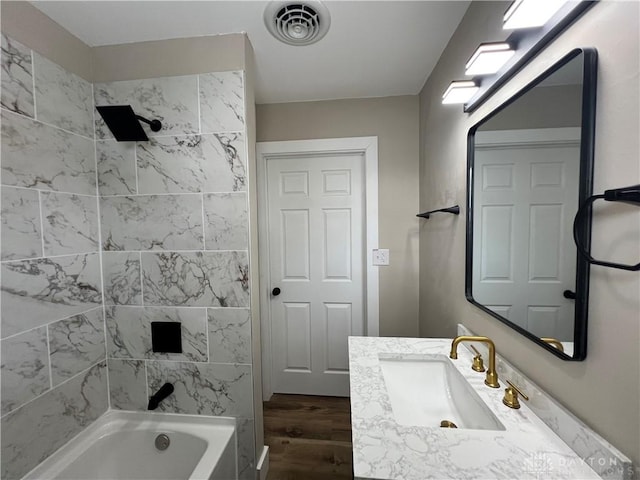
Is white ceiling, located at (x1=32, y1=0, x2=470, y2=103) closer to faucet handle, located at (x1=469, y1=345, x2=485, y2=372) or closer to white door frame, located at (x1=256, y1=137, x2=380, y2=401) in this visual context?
white door frame, located at (x1=256, y1=137, x2=380, y2=401)

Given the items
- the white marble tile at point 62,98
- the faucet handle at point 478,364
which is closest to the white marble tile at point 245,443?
the faucet handle at point 478,364

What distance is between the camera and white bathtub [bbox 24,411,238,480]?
1.22 meters

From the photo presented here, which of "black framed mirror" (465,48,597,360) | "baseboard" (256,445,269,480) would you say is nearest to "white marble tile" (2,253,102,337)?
"baseboard" (256,445,269,480)

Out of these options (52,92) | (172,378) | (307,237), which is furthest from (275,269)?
(52,92)

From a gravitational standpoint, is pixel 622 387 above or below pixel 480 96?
below

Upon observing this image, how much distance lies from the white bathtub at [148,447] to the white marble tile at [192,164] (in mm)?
1222

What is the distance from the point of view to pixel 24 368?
104cm

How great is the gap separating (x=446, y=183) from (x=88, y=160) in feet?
6.17

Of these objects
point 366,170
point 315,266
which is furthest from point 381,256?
point 366,170

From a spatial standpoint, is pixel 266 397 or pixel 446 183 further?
pixel 266 397

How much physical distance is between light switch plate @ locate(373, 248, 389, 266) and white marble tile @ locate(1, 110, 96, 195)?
1.75m

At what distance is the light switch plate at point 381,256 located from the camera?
1.93 metres

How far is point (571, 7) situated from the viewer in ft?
2.03

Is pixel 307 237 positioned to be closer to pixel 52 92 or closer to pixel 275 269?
pixel 275 269
